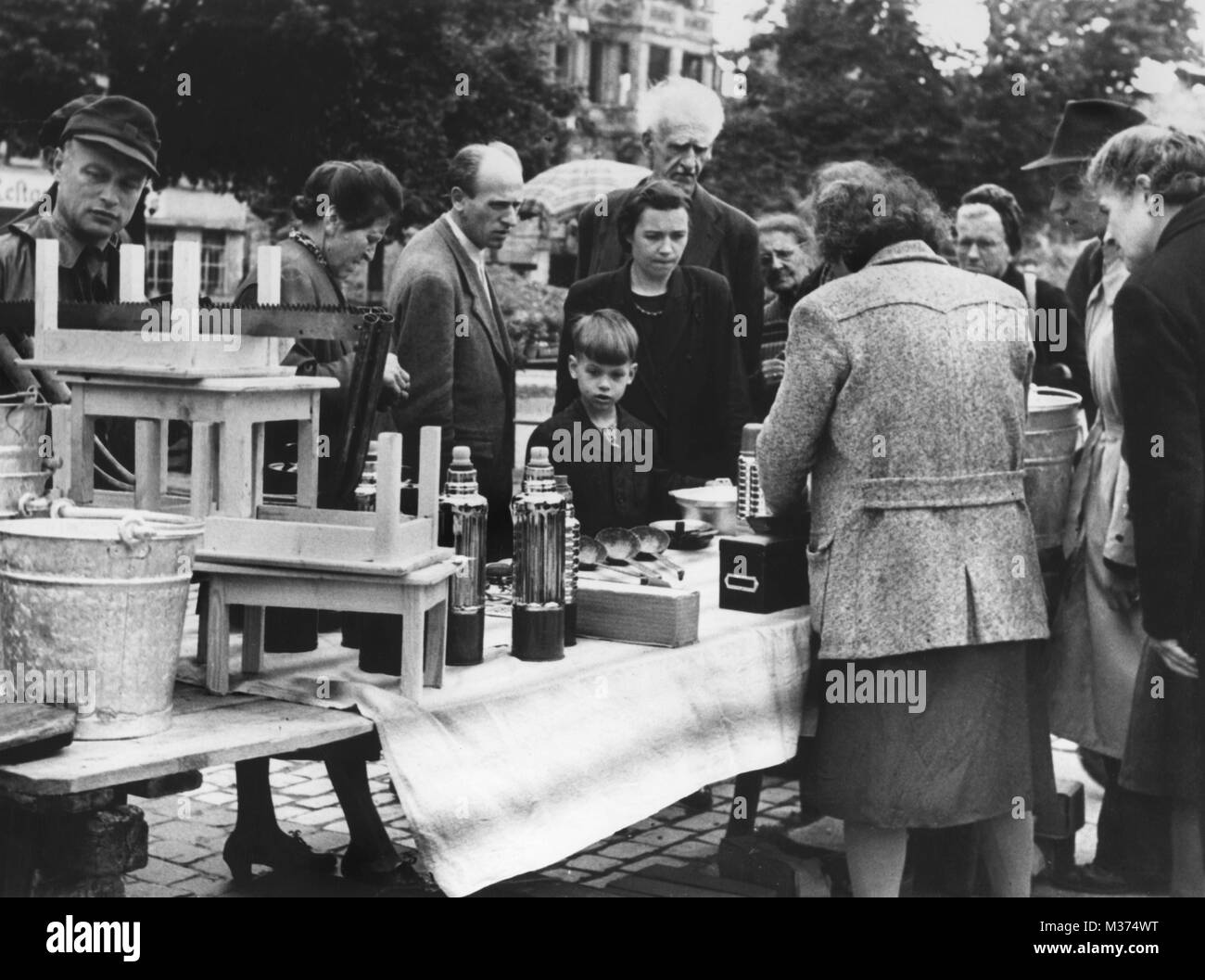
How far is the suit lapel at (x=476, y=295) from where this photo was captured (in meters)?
5.62

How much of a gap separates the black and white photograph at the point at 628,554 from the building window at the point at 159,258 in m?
27.4

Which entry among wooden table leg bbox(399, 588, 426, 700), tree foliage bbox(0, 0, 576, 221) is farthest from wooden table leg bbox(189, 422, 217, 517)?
tree foliage bbox(0, 0, 576, 221)

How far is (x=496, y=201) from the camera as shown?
5625 mm

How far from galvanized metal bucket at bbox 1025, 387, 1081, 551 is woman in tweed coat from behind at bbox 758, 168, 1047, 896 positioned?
51cm

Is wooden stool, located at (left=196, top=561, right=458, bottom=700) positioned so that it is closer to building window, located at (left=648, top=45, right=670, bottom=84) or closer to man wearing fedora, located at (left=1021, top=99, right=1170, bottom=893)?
man wearing fedora, located at (left=1021, top=99, right=1170, bottom=893)

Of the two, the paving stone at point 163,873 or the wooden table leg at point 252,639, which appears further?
the paving stone at point 163,873

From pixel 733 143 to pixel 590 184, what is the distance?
1541 centimetres

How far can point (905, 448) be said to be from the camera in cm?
384

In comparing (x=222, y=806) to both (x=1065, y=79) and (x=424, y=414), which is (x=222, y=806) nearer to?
(x=424, y=414)

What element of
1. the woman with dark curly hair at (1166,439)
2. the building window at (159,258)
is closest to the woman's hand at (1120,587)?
the woman with dark curly hair at (1166,439)

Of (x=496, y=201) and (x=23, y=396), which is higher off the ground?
(x=496, y=201)

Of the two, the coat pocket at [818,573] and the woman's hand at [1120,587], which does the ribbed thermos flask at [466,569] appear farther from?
the woman's hand at [1120,587]
